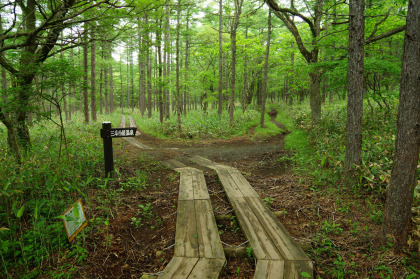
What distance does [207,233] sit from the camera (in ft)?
11.6

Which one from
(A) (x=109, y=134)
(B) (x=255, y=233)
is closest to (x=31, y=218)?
(A) (x=109, y=134)

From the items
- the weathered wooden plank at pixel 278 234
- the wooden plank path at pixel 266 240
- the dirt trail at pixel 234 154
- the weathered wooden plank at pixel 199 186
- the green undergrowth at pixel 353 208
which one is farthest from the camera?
the dirt trail at pixel 234 154

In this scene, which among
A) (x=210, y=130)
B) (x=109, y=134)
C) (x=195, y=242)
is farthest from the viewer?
(x=210, y=130)

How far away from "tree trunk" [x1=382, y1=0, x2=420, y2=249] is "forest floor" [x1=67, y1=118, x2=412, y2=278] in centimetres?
40

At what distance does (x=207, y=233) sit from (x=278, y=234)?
3.73 feet

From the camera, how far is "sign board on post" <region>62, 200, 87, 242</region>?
3064 millimetres

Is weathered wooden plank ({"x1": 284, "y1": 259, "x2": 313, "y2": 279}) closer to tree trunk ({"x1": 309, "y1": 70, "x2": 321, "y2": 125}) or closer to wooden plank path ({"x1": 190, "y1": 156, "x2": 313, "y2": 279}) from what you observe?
wooden plank path ({"x1": 190, "y1": 156, "x2": 313, "y2": 279})

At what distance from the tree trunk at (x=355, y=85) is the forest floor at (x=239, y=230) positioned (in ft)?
2.92

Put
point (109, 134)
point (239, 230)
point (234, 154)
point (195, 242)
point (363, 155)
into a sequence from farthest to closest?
point (234, 154) → point (109, 134) → point (363, 155) → point (239, 230) → point (195, 242)

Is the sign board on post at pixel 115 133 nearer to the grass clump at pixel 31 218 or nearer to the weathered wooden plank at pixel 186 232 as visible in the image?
→ the grass clump at pixel 31 218

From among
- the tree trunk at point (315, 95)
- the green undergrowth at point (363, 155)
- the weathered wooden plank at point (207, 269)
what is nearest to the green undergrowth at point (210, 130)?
the tree trunk at point (315, 95)

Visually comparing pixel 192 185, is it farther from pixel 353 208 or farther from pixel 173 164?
pixel 353 208

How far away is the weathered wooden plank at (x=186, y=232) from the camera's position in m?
3.12

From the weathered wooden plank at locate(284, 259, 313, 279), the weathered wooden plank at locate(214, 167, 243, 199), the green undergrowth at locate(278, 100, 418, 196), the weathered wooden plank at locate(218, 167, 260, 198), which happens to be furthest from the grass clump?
the green undergrowth at locate(278, 100, 418, 196)
